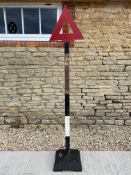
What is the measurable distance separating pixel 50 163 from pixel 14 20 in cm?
294

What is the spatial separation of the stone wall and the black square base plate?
1.47 metres

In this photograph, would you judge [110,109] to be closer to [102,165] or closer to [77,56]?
[77,56]

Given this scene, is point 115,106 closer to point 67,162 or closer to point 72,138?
point 72,138

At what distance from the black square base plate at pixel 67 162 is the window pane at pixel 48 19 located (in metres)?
2.51

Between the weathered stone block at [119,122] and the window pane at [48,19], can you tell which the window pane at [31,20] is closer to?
the window pane at [48,19]

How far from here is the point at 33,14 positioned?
4.84 meters

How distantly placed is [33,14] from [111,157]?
314 centimetres

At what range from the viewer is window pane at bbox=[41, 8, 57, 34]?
481 cm

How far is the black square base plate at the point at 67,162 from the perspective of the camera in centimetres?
353

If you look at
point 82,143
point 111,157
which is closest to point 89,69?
point 82,143

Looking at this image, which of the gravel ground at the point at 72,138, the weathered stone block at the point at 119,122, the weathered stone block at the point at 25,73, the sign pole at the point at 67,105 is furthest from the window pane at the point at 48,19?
the weathered stone block at the point at 119,122

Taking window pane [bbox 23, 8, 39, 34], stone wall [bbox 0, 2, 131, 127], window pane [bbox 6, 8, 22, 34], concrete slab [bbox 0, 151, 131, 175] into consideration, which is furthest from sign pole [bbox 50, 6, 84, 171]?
window pane [bbox 6, 8, 22, 34]

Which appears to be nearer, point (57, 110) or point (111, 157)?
point (111, 157)

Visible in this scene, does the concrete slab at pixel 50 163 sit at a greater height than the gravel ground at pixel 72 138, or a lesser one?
greater
